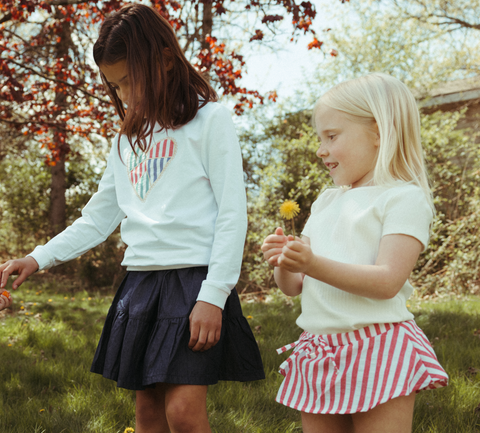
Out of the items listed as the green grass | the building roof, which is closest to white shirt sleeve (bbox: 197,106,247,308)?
the green grass

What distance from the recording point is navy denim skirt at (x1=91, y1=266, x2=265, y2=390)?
4.47 ft

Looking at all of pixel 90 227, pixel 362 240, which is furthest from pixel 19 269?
pixel 362 240

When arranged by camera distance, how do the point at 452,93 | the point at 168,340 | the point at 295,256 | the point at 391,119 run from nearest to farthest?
the point at 295,256 → the point at 391,119 → the point at 168,340 → the point at 452,93

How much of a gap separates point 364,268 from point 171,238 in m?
0.62

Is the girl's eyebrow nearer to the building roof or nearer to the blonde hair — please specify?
the blonde hair

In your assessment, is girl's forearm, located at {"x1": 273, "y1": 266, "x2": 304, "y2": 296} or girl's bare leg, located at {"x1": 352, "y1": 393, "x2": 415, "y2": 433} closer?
girl's bare leg, located at {"x1": 352, "y1": 393, "x2": 415, "y2": 433}

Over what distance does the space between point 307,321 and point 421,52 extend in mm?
9923

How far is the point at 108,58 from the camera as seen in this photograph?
5.15ft

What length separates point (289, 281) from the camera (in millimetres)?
1422

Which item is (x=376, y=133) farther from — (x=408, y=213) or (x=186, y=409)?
(x=186, y=409)

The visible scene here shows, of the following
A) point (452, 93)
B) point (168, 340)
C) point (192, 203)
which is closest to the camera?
point (168, 340)

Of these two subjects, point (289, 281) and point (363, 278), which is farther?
point (289, 281)

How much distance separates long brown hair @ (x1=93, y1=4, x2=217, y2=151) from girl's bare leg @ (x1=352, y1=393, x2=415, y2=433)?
41.7 inches

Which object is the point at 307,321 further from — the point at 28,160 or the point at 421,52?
the point at 28,160
